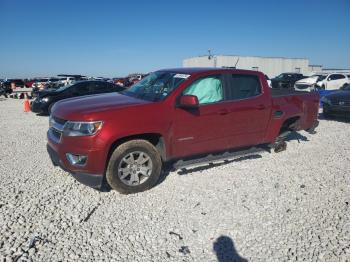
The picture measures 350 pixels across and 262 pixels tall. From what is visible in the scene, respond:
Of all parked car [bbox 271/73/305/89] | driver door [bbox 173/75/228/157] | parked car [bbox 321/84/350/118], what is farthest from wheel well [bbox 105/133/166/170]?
parked car [bbox 271/73/305/89]

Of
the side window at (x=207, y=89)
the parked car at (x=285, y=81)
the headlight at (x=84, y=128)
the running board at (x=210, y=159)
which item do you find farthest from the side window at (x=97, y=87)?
the parked car at (x=285, y=81)

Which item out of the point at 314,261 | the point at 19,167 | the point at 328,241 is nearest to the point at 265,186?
the point at 328,241

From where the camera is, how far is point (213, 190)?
14.7ft

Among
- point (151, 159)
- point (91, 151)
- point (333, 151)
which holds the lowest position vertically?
point (333, 151)

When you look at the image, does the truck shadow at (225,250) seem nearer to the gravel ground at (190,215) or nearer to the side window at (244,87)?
the gravel ground at (190,215)

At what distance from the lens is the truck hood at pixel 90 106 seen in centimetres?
409

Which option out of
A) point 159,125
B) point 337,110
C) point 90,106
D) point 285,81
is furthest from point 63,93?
point 285,81

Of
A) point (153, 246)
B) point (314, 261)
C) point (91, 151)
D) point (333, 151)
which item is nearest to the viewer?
point (314, 261)

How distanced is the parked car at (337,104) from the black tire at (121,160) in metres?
8.45

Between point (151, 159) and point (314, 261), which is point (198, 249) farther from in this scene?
point (151, 159)

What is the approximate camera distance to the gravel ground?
9.91ft

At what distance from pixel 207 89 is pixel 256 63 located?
40081mm

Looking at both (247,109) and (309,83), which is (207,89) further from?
(309,83)

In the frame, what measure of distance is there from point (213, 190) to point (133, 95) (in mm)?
2090
